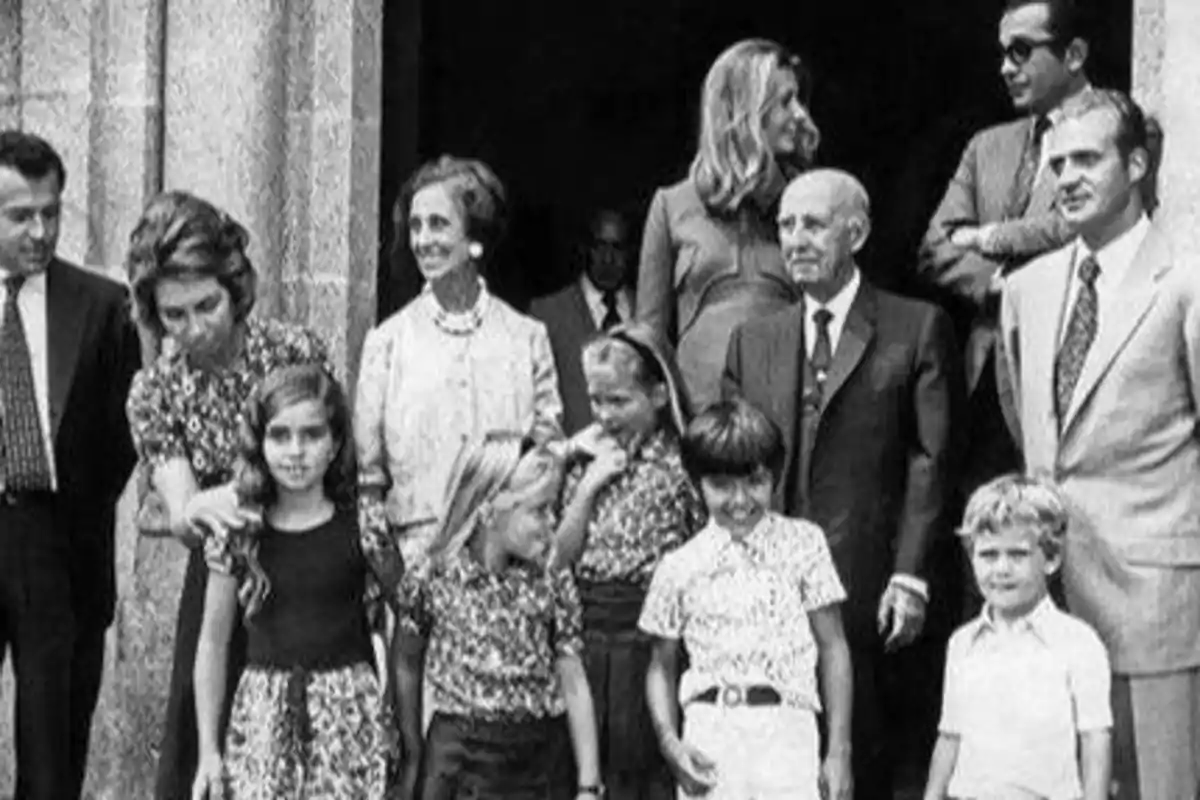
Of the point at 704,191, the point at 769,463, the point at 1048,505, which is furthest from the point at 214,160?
the point at 1048,505

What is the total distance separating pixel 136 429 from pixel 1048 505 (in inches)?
87.1

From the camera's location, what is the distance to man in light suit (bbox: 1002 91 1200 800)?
7887mm

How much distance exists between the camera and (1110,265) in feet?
26.4

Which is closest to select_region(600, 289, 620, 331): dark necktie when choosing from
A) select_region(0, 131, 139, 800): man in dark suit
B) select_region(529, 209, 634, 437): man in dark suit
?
select_region(529, 209, 634, 437): man in dark suit

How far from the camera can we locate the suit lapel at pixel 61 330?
8.67m

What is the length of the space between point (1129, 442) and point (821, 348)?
0.91m

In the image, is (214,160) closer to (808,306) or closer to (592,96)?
(808,306)

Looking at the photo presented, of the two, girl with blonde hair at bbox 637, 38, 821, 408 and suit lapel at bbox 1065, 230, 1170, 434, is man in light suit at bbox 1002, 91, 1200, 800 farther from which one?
girl with blonde hair at bbox 637, 38, 821, 408

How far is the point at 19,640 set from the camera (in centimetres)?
855

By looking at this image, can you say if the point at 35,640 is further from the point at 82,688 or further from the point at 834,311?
the point at 834,311

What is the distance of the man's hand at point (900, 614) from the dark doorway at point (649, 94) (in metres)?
5.15

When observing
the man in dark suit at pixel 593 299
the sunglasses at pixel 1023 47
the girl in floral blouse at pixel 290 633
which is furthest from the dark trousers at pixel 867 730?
the man in dark suit at pixel 593 299

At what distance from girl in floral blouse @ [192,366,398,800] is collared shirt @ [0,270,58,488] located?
28.9 inches

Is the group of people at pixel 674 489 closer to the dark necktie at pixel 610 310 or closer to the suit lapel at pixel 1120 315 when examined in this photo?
the suit lapel at pixel 1120 315
